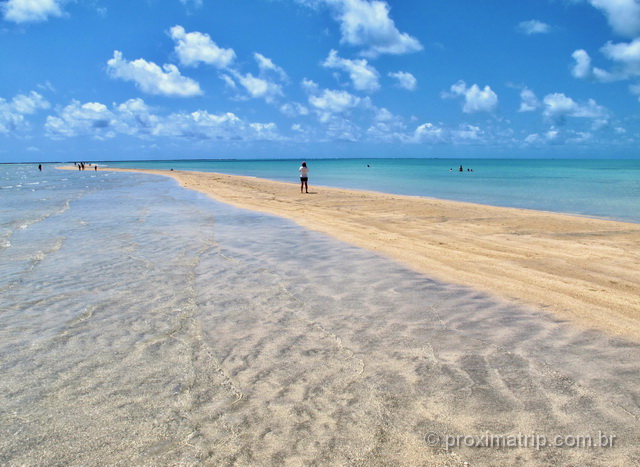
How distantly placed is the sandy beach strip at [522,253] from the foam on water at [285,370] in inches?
28.9

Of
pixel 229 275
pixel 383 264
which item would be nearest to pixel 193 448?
pixel 229 275

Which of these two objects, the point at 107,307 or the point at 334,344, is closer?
the point at 334,344

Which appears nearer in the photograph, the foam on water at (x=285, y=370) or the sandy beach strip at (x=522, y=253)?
the foam on water at (x=285, y=370)

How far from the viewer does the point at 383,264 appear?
9133mm

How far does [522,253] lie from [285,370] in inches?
307

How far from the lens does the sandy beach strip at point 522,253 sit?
650 cm

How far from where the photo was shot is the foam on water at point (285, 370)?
328 cm

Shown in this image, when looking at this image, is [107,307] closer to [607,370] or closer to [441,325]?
[441,325]

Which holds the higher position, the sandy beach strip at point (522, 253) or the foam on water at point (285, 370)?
the sandy beach strip at point (522, 253)

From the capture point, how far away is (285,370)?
4461 millimetres

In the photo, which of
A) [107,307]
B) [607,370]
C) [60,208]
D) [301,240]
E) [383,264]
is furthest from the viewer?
[60,208]

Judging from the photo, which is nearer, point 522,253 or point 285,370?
point 285,370

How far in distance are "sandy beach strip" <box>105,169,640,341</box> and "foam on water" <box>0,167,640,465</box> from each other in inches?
28.9

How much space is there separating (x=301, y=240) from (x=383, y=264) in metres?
3.59
